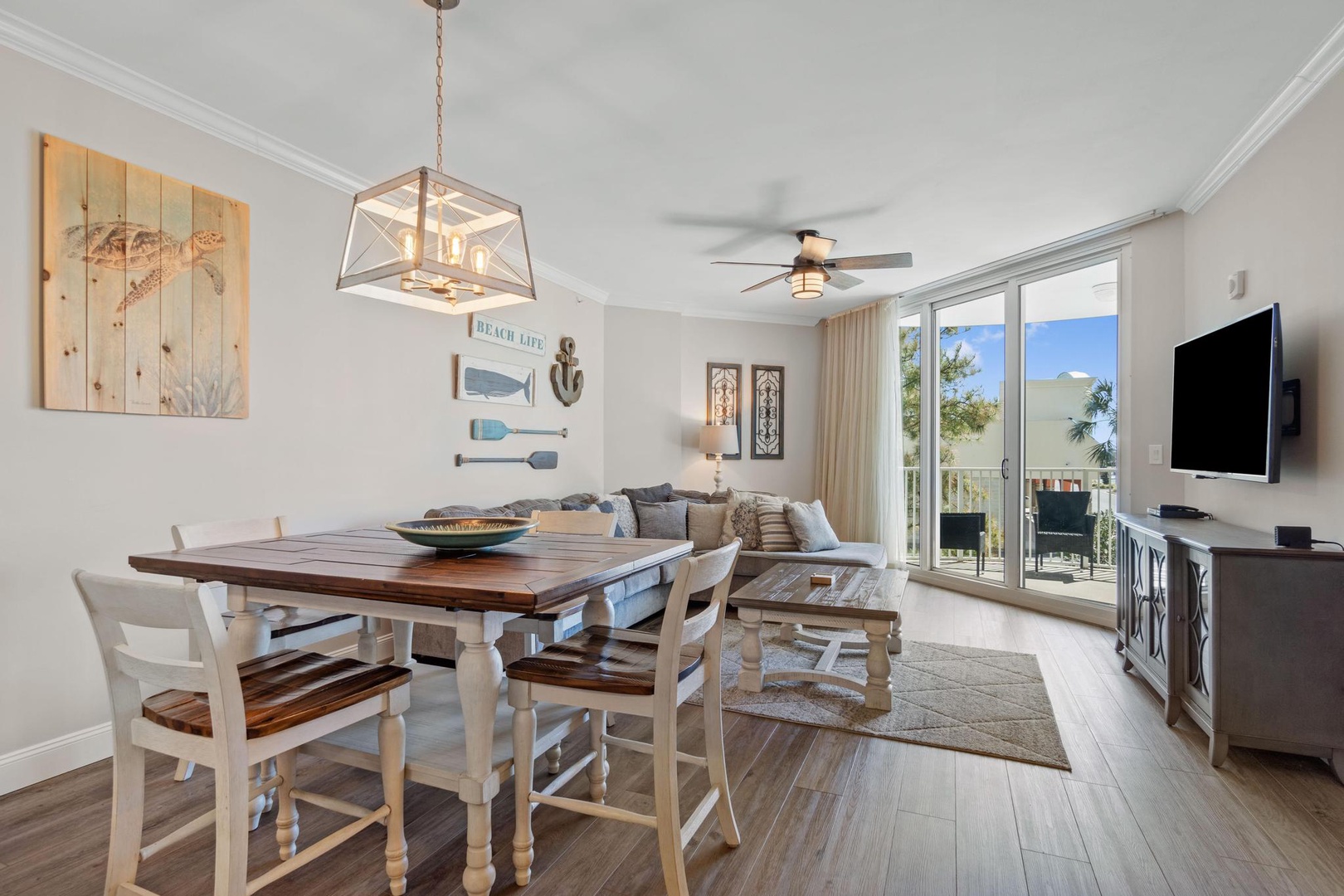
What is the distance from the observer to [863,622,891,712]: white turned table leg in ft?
9.42

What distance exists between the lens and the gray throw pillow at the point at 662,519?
503 cm

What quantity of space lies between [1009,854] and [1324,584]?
1468 millimetres

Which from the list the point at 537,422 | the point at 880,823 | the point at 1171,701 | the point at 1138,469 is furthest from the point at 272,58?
the point at 1138,469

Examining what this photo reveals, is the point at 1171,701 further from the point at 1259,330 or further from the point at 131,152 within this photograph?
the point at 131,152

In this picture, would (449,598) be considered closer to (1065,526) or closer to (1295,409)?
(1295,409)

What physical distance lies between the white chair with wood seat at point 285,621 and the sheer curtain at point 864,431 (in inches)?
182

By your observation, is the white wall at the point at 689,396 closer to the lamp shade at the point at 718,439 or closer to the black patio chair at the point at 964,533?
the lamp shade at the point at 718,439

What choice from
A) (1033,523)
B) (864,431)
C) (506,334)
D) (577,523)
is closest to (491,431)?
(506,334)

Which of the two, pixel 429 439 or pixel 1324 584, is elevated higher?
pixel 429 439

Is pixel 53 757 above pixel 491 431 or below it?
below

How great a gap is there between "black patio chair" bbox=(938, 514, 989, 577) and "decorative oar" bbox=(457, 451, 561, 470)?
130 inches

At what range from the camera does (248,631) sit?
189 centimetres

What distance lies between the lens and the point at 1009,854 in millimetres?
1815

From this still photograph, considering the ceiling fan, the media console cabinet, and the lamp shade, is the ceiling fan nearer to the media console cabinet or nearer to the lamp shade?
the lamp shade
